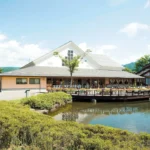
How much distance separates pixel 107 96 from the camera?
24.9m

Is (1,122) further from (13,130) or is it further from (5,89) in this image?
(5,89)

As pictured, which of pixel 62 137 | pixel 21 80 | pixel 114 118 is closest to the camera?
pixel 62 137

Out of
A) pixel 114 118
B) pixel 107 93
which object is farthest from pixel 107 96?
pixel 114 118

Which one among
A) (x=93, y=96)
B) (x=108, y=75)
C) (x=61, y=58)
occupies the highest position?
(x=61, y=58)

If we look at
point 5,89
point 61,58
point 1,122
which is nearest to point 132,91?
point 61,58

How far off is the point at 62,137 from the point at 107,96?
19.5m

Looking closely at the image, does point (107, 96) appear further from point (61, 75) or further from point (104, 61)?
point (104, 61)

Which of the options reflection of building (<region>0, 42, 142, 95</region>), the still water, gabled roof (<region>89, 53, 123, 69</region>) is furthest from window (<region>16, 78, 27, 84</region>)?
gabled roof (<region>89, 53, 123, 69</region>)

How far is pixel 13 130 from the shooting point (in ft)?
21.3

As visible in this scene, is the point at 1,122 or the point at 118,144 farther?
the point at 1,122

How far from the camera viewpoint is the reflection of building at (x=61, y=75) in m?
28.1

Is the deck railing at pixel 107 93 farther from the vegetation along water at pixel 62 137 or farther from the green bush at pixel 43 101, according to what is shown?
the vegetation along water at pixel 62 137

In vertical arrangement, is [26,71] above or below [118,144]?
above

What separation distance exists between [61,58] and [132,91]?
12.6 m
